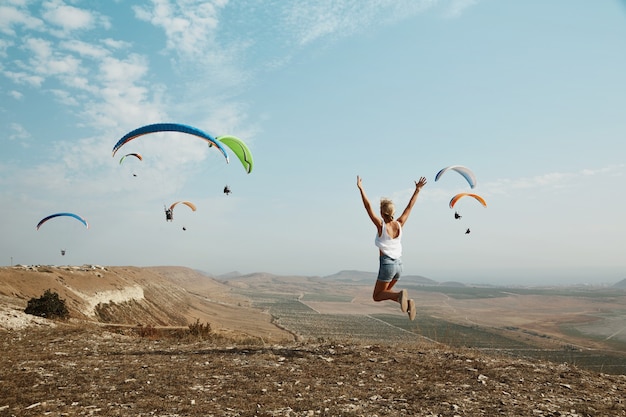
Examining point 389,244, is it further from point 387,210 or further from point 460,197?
point 460,197

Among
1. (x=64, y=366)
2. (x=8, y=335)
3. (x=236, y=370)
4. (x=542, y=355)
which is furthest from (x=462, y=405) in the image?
(x=542, y=355)

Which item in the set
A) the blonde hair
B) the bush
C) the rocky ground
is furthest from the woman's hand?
the bush

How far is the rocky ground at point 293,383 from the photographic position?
20.5ft

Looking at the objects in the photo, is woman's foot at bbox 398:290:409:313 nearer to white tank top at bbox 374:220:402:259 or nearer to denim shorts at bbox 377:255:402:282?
denim shorts at bbox 377:255:402:282

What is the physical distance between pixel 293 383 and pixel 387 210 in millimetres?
3753

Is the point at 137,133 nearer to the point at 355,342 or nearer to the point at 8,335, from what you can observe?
the point at 8,335

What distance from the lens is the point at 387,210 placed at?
303 inches

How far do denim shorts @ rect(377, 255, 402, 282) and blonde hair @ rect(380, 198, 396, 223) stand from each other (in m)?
0.76

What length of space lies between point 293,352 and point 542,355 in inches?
3039

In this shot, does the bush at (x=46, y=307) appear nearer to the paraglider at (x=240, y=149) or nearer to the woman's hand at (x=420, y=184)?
the paraglider at (x=240, y=149)

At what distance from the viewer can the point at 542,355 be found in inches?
2815

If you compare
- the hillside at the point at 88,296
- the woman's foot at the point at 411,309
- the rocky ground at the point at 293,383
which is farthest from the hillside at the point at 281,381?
the hillside at the point at 88,296

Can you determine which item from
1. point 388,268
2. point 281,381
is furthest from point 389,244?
point 281,381

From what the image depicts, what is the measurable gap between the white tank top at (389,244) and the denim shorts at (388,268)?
4.2 inches
